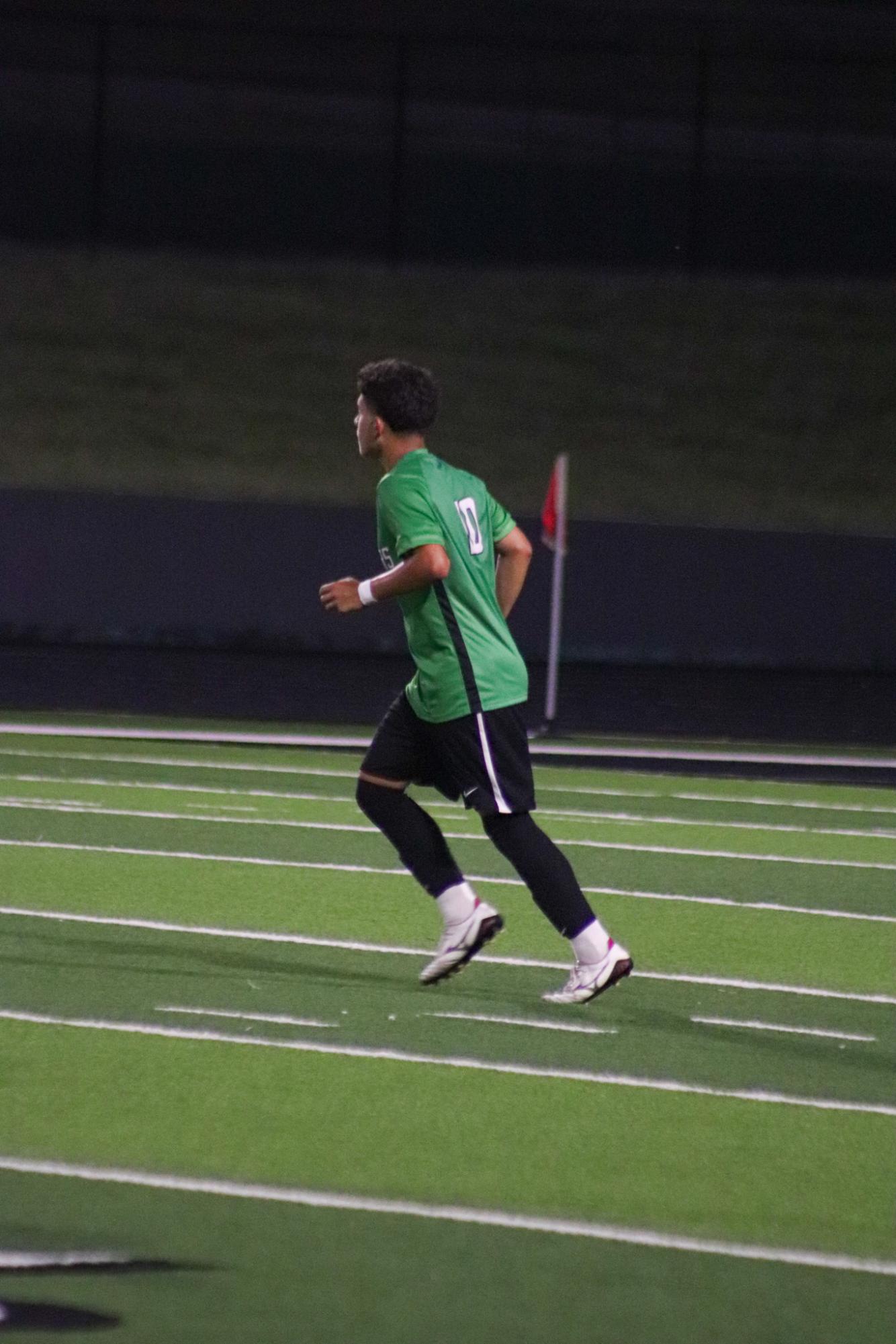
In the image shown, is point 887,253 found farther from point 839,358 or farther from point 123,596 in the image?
point 123,596

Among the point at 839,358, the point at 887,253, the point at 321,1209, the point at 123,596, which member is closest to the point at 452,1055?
the point at 321,1209

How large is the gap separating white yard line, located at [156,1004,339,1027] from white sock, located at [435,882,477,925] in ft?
1.75

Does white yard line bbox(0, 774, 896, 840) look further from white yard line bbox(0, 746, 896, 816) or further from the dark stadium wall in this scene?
the dark stadium wall

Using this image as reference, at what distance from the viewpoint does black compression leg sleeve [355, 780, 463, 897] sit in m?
6.43

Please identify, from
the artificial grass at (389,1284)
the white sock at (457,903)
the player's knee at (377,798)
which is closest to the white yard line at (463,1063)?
the white sock at (457,903)

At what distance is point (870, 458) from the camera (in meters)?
22.6

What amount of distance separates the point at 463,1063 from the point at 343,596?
1336 millimetres

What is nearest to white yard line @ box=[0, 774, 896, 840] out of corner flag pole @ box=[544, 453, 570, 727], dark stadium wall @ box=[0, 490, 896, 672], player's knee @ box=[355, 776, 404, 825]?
corner flag pole @ box=[544, 453, 570, 727]

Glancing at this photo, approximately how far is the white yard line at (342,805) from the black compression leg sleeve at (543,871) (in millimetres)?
4530

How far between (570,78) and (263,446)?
826 cm

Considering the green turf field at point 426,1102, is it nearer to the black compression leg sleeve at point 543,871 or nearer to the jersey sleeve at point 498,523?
the black compression leg sleeve at point 543,871

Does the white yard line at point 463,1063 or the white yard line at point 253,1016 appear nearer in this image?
the white yard line at point 463,1063

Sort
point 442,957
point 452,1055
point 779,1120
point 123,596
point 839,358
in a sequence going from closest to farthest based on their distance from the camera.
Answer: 1. point 779,1120
2. point 452,1055
3. point 442,957
4. point 123,596
5. point 839,358

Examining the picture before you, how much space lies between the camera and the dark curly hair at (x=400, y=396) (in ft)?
20.1
